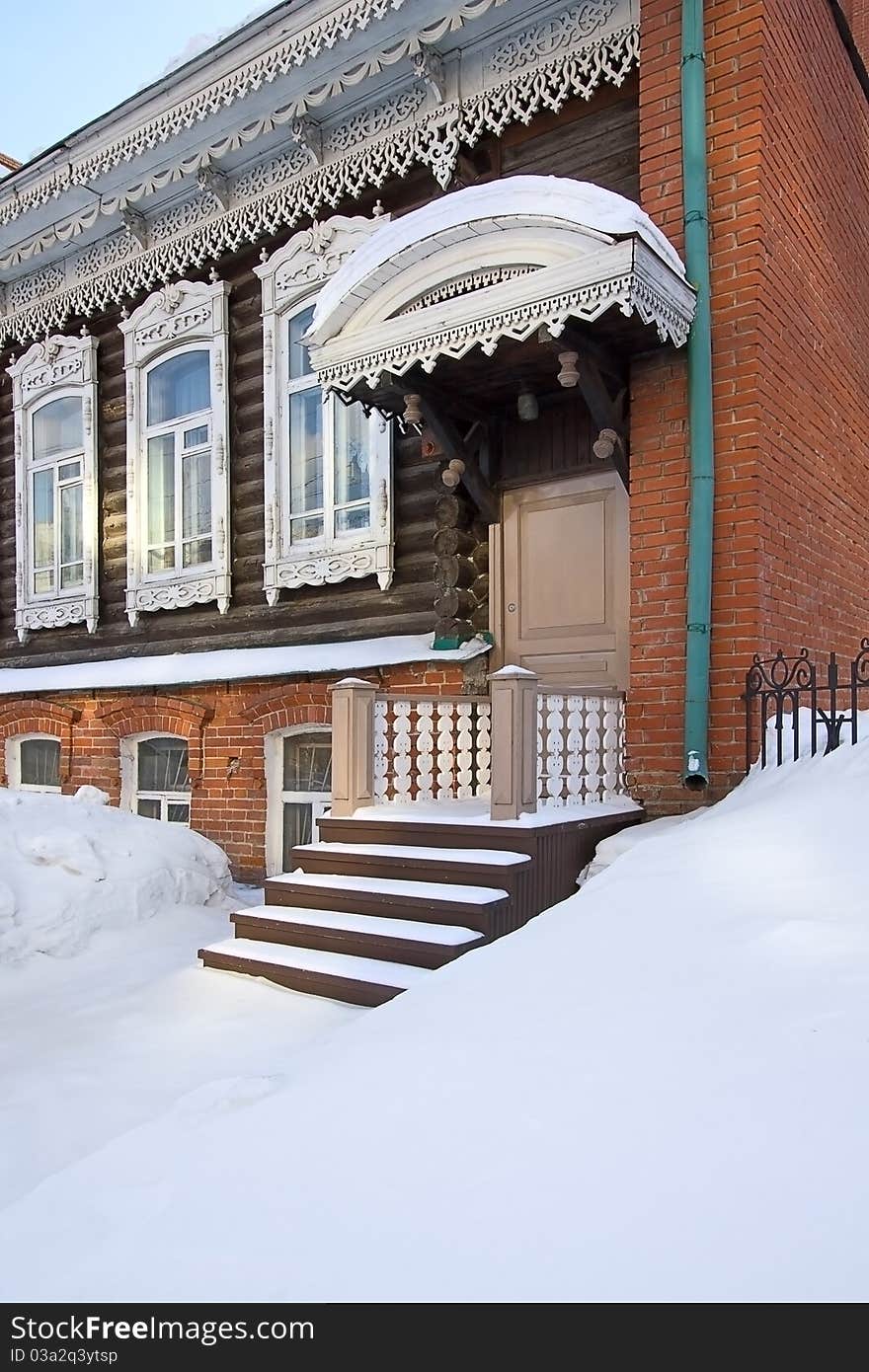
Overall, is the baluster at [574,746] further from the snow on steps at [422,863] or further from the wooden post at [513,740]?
the snow on steps at [422,863]

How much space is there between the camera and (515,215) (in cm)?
463

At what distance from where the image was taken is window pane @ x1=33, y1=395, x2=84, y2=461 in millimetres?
9688

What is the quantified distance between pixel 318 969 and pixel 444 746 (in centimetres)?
183

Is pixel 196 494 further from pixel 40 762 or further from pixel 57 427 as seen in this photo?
pixel 40 762

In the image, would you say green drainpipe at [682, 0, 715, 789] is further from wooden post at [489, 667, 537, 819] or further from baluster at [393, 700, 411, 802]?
baluster at [393, 700, 411, 802]

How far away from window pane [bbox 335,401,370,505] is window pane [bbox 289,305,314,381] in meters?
0.55

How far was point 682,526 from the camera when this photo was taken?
5023mm

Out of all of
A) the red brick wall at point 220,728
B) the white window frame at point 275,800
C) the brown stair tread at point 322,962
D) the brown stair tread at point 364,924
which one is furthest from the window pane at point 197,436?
the brown stair tread at point 322,962

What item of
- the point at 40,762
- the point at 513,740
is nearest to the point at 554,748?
the point at 513,740

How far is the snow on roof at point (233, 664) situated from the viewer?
6.63m

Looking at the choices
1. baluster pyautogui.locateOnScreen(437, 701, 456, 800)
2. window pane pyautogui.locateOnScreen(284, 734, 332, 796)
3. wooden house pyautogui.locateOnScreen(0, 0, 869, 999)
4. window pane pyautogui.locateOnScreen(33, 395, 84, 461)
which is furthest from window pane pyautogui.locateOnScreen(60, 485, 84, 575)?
baluster pyautogui.locateOnScreen(437, 701, 456, 800)

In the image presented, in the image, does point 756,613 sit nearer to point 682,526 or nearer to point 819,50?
point 682,526

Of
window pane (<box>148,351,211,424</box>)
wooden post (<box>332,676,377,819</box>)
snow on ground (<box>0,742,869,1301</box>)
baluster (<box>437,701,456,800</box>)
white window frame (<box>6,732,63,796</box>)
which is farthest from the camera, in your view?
white window frame (<box>6,732,63,796</box>)

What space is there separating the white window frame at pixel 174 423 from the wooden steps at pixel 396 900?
12.6ft
